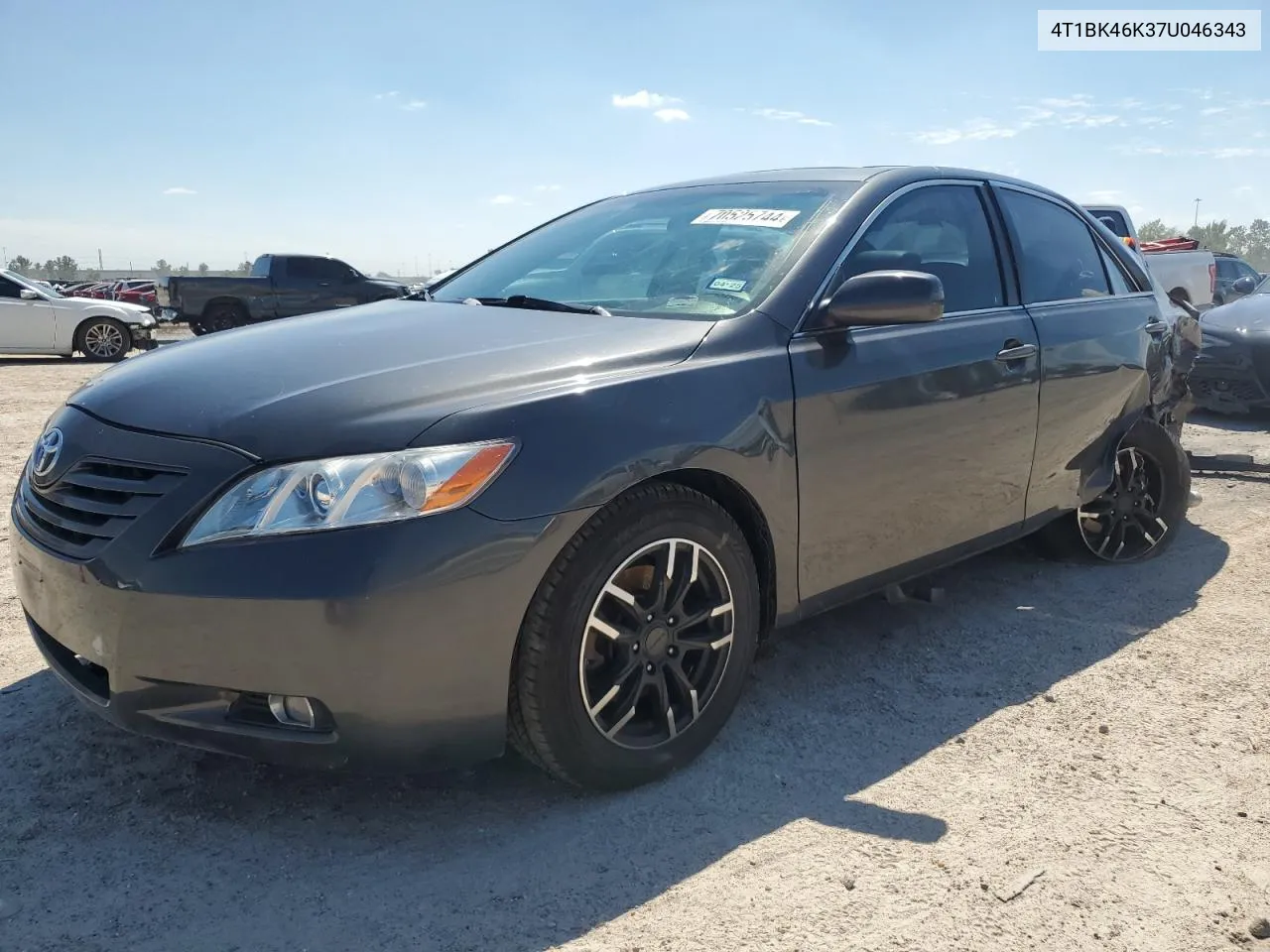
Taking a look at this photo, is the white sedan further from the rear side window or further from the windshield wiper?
the rear side window

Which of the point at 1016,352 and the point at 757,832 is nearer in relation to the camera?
the point at 757,832

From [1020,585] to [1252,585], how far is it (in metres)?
0.99

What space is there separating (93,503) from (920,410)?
241 centimetres

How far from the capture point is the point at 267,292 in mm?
19609

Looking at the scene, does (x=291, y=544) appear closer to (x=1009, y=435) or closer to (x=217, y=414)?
(x=217, y=414)

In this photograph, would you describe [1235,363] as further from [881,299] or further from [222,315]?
[222,315]

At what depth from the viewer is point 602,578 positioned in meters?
2.51

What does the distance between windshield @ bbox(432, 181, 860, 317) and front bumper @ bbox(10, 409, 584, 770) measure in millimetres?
1077

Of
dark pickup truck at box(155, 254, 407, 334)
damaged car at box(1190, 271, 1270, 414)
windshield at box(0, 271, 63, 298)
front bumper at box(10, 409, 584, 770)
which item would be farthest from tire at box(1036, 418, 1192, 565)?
dark pickup truck at box(155, 254, 407, 334)

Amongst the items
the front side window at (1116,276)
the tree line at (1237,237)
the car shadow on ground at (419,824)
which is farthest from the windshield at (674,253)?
the tree line at (1237,237)

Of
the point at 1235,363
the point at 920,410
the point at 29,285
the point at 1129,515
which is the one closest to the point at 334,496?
the point at 920,410

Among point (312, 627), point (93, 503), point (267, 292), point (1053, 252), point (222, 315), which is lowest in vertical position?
point (312, 627)

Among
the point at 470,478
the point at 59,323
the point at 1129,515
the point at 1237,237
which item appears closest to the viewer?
the point at 470,478

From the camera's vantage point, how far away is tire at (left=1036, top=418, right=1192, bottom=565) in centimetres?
471
